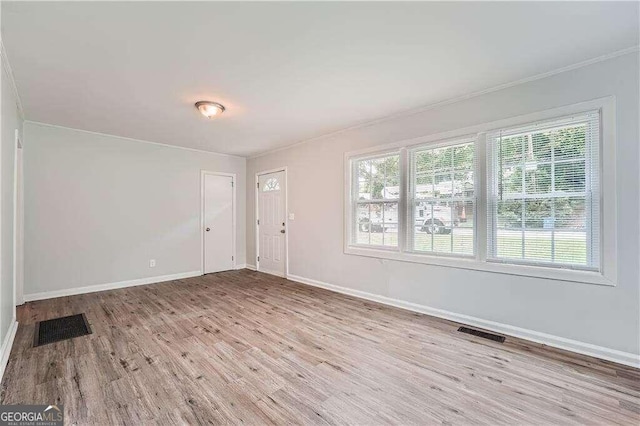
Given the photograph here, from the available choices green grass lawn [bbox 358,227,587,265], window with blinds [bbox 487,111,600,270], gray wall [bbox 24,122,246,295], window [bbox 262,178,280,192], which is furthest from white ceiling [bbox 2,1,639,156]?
window [bbox 262,178,280,192]

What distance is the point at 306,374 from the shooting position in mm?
2203

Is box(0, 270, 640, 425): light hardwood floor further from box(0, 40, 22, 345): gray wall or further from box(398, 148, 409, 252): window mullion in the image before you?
box(398, 148, 409, 252): window mullion

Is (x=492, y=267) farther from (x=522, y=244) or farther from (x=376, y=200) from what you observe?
(x=376, y=200)

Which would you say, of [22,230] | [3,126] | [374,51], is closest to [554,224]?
[374,51]

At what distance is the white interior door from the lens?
580 cm

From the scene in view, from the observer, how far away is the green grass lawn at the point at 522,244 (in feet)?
8.42

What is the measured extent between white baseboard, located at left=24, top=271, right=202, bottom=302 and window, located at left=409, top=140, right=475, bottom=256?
429 centimetres

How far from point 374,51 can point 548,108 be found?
1773mm

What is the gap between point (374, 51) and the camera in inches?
89.9

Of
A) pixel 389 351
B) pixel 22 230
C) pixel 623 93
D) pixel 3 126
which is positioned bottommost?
pixel 389 351

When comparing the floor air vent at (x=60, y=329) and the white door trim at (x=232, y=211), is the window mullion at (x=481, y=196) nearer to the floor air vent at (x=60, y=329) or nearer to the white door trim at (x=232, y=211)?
the floor air vent at (x=60, y=329)

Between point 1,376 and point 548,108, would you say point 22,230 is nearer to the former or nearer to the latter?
point 1,376

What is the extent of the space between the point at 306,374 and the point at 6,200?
304 centimetres

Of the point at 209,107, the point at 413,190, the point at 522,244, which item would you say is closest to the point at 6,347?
the point at 209,107
